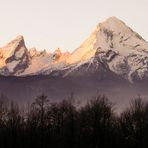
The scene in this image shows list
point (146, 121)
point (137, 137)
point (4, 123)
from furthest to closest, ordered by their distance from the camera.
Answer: point (4, 123) → point (146, 121) → point (137, 137)

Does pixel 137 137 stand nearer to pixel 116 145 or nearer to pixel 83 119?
pixel 116 145

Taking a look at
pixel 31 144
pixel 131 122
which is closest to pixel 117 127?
pixel 131 122

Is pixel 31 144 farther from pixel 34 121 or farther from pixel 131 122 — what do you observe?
pixel 131 122

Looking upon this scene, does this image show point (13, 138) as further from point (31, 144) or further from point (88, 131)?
point (88, 131)

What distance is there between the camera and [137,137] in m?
110

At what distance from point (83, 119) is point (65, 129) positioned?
15.7 feet

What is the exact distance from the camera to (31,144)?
4392 inches

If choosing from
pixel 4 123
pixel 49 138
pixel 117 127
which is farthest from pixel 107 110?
pixel 4 123

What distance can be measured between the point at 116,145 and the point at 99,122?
18.8 feet

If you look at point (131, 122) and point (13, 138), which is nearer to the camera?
point (13, 138)

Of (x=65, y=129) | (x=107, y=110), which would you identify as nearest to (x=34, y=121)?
(x=65, y=129)

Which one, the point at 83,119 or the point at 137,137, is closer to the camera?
the point at 137,137

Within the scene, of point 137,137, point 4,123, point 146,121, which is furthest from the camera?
point 4,123

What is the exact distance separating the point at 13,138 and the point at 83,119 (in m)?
16.2
